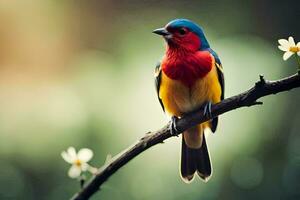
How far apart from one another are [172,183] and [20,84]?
26.9 inches

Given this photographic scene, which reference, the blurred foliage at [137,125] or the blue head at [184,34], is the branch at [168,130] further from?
the blurred foliage at [137,125]

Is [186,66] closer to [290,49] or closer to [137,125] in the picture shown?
[290,49]

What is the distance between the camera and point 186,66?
131 cm

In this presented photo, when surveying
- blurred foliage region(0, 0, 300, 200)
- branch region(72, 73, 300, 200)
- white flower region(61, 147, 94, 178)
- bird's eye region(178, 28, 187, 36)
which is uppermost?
bird's eye region(178, 28, 187, 36)

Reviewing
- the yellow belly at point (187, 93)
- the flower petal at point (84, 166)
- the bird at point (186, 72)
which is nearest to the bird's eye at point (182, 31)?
the bird at point (186, 72)

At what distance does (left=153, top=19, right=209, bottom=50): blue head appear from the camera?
1.33m

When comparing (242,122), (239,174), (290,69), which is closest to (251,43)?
(290,69)

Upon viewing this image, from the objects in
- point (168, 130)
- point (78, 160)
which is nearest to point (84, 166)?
point (78, 160)

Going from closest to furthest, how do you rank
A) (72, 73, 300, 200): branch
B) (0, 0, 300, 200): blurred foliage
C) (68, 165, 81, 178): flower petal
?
1. (72, 73, 300, 200): branch
2. (68, 165, 81, 178): flower petal
3. (0, 0, 300, 200): blurred foliage

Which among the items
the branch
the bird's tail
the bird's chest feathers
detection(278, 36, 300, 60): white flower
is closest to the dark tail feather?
the bird's tail

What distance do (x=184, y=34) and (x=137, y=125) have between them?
626mm

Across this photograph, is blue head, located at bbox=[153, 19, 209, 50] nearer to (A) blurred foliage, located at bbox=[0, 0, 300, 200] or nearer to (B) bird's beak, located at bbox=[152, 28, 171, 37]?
(B) bird's beak, located at bbox=[152, 28, 171, 37]

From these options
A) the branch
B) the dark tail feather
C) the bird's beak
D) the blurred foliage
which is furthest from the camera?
the blurred foliage

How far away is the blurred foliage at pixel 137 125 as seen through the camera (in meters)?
1.92
